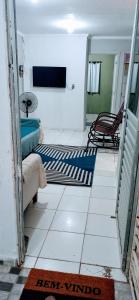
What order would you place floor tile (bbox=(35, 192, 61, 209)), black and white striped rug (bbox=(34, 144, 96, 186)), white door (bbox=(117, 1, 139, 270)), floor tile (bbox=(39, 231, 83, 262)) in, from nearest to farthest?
white door (bbox=(117, 1, 139, 270)) → floor tile (bbox=(39, 231, 83, 262)) → floor tile (bbox=(35, 192, 61, 209)) → black and white striped rug (bbox=(34, 144, 96, 186))

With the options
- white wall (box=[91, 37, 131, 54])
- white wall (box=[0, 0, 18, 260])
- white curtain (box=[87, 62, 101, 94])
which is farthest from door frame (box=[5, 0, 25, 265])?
white curtain (box=[87, 62, 101, 94])

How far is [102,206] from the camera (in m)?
2.55

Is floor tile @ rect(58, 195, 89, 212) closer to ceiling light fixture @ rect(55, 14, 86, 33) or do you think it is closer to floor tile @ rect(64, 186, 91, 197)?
floor tile @ rect(64, 186, 91, 197)

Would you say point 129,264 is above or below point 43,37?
below

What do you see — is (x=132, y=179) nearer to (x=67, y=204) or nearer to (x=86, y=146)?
(x=67, y=204)

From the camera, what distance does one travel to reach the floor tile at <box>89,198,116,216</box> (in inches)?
95.9

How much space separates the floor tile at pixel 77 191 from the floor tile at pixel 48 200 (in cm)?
15

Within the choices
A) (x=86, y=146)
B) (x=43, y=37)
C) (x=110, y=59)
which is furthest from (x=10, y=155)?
(x=110, y=59)

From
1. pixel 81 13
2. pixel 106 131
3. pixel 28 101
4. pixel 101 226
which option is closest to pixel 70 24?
pixel 81 13

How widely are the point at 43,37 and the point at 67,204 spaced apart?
423cm

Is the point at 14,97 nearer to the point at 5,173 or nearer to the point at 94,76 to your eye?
the point at 5,173

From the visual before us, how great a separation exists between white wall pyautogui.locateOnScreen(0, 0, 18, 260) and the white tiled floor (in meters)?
0.22

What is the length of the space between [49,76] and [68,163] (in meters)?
2.72

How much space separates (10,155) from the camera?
143 cm
